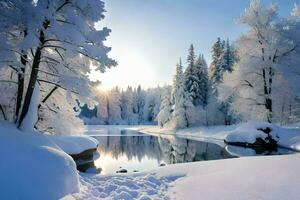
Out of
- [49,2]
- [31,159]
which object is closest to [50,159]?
[31,159]

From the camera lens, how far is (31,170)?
6.59 m

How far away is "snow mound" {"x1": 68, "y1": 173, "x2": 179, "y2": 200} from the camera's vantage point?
7.77 m

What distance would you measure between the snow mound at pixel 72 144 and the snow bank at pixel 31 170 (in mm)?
6451

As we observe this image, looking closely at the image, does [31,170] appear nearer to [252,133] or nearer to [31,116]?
[31,116]

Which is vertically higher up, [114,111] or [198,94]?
[198,94]

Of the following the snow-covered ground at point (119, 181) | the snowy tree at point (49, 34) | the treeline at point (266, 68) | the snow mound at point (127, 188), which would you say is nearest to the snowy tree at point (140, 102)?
the treeline at point (266, 68)

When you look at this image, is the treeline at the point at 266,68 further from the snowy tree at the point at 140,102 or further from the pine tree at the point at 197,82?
the snowy tree at the point at 140,102

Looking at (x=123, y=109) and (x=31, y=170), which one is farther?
(x=123, y=109)

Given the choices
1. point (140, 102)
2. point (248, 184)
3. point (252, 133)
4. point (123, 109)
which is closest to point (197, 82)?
point (252, 133)

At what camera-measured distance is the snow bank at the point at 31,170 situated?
604 centimetres

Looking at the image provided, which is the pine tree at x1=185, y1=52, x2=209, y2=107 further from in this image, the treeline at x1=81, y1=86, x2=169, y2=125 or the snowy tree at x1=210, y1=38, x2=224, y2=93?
the treeline at x1=81, y1=86, x2=169, y2=125

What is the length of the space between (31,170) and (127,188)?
2.91 metres

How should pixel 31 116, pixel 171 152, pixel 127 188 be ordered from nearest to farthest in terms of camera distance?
pixel 127 188 < pixel 31 116 < pixel 171 152

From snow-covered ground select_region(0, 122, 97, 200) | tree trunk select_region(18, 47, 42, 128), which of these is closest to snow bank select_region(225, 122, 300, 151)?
tree trunk select_region(18, 47, 42, 128)
